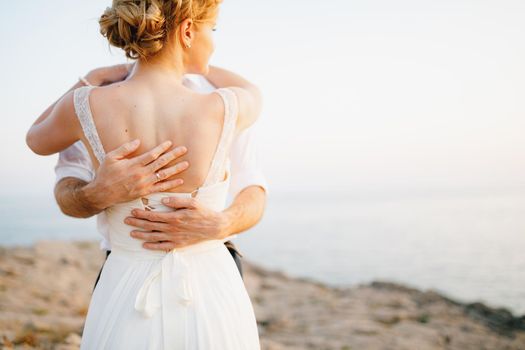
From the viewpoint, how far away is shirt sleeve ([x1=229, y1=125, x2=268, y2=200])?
2082 millimetres

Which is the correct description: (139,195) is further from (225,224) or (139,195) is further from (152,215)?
(225,224)

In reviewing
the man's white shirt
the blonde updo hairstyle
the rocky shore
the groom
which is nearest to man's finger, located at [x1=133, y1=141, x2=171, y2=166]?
the groom

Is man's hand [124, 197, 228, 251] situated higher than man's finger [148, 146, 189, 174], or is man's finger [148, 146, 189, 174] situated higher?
man's finger [148, 146, 189, 174]

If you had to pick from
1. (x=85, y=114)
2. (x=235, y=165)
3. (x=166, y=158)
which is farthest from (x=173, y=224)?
(x=235, y=165)

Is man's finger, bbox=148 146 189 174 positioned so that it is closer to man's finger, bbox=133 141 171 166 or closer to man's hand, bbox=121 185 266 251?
man's finger, bbox=133 141 171 166

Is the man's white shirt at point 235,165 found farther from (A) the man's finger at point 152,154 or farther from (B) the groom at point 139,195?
(A) the man's finger at point 152,154

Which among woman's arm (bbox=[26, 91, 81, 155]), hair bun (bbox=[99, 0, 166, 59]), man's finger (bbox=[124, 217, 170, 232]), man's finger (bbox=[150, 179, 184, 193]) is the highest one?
hair bun (bbox=[99, 0, 166, 59])

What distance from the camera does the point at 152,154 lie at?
1.52m

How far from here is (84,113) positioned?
153 centimetres

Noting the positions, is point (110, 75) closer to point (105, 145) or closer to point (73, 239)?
point (105, 145)

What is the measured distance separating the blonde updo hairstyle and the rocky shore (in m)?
3.09

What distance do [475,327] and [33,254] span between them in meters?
8.29

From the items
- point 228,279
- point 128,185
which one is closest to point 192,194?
point 128,185

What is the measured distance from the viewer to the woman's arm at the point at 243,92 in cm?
169
